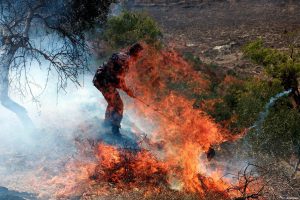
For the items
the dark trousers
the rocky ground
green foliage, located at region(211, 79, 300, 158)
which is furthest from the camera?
the rocky ground

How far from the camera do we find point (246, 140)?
540 inches

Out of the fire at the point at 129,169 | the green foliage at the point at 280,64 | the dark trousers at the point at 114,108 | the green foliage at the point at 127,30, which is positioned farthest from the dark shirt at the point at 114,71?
the green foliage at the point at 127,30

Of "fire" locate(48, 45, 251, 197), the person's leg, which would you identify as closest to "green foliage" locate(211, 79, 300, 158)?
"fire" locate(48, 45, 251, 197)

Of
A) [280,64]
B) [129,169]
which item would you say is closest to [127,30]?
[280,64]

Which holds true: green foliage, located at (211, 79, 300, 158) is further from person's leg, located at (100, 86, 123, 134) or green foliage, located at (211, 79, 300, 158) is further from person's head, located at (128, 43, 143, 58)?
person's head, located at (128, 43, 143, 58)

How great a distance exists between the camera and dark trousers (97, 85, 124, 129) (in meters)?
10.8

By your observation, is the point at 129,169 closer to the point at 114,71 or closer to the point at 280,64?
the point at 114,71

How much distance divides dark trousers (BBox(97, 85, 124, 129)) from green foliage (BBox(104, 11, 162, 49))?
439 inches

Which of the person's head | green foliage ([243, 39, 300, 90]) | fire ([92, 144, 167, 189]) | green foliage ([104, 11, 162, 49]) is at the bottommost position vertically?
fire ([92, 144, 167, 189])

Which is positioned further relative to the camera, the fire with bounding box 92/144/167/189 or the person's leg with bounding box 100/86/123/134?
the person's leg with bounding box 100/86/123/134

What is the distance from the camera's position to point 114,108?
11148 millimetres

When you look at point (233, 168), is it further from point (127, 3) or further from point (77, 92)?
point (127, 3)

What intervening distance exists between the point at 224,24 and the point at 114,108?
32905mm

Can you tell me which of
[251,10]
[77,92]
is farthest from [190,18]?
[77,92]
